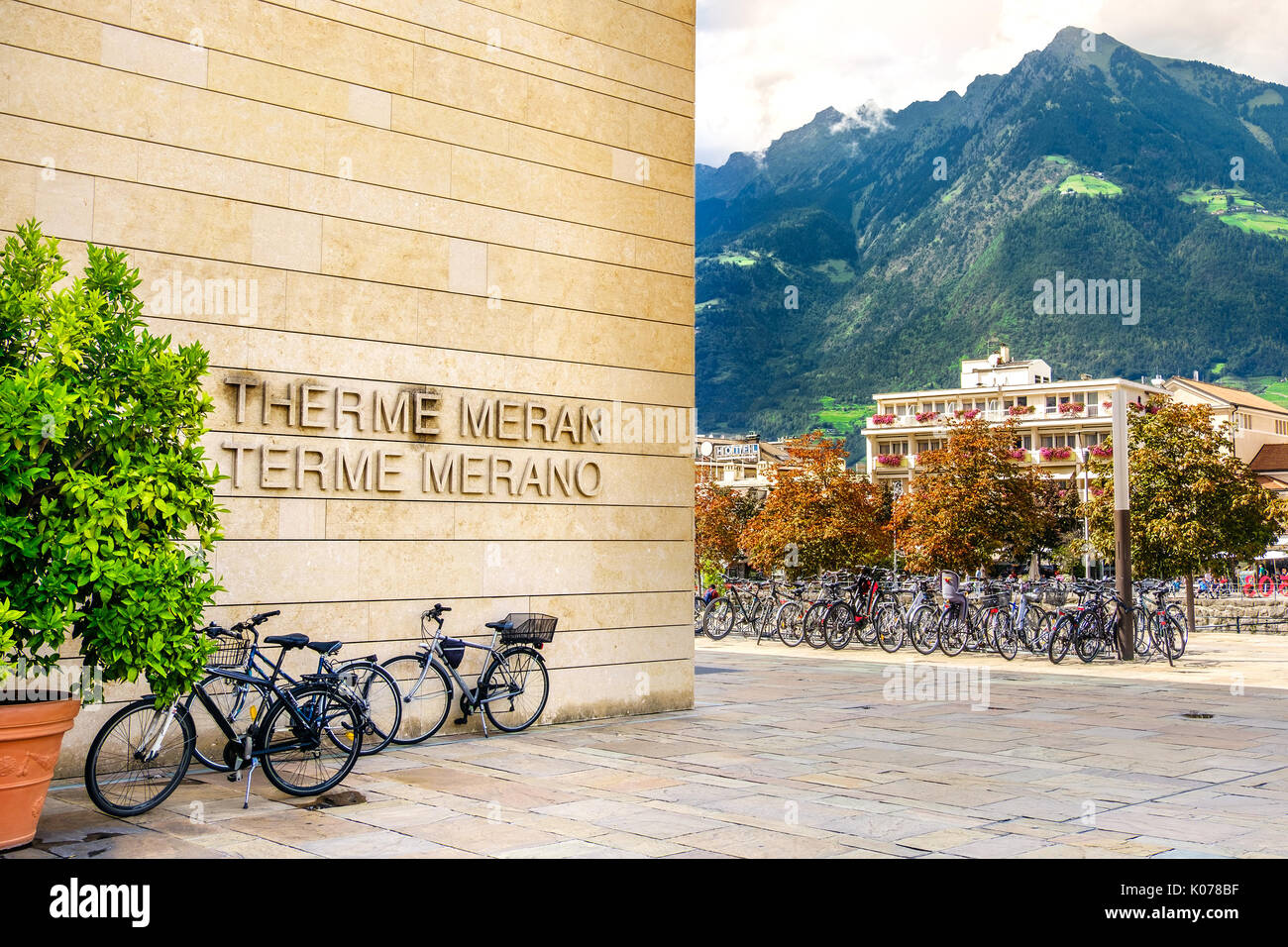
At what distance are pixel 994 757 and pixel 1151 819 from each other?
2.02 metres

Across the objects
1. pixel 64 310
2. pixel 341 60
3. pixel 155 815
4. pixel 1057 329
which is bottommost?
pixel 155 815

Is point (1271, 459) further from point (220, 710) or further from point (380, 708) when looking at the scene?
point (220, 710)

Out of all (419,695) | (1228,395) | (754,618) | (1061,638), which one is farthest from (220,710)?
(1228,395)

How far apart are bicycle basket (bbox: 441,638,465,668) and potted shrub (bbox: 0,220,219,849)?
2.97 meters

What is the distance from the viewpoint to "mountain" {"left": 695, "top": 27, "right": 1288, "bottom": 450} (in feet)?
415

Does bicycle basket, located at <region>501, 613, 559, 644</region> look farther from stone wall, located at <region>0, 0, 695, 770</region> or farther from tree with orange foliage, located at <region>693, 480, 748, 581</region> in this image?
tree with orange foliage, located at <region>693, 480, 748, 581</region>

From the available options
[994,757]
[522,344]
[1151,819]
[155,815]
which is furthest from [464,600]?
[1151,819]

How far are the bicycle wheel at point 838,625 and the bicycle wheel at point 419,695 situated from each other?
1061cm

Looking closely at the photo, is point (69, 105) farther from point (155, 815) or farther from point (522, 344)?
point (155, 815)

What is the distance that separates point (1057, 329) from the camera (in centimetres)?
12544

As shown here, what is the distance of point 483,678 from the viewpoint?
8.93m

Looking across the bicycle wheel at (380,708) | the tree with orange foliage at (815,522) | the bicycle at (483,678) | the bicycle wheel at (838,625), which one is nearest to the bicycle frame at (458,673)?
the bicycle at (483,678)

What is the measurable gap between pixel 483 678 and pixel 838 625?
414 inches

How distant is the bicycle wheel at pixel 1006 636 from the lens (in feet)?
52.9
